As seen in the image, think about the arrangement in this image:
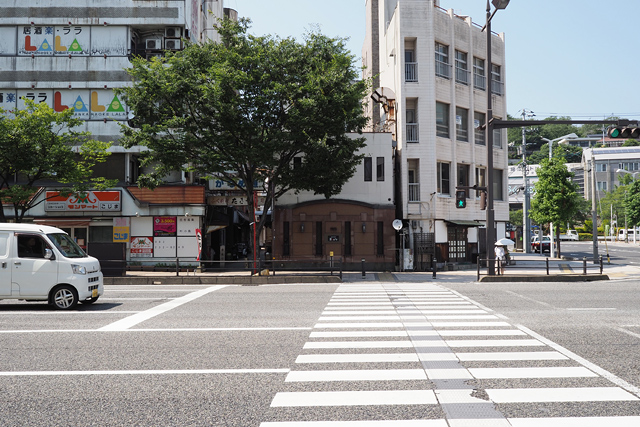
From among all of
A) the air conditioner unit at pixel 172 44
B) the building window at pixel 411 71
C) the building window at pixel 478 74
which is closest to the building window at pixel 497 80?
the building window at pixel 478 74

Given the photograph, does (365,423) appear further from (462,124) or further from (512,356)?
(462,124)

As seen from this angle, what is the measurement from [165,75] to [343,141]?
9238 millimetres

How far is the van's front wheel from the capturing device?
44.3ft

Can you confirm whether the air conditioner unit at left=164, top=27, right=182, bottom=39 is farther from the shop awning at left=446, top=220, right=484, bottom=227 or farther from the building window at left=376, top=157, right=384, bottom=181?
the shop awning at left=446, top=220, right=484, bottom=227

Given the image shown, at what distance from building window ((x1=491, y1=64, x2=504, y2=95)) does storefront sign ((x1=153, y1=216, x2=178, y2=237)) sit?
23508 millimetres

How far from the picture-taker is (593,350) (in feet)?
27.5

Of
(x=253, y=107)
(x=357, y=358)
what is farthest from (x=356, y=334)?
Answer: (x=253, y=107)

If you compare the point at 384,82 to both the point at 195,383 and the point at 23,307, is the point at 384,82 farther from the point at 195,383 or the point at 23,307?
the point at 195,383

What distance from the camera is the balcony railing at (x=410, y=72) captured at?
3294 centimetres

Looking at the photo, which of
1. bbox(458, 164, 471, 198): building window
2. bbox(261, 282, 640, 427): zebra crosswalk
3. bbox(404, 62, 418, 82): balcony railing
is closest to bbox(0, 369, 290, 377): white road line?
bbox(261, 282, 640, 427): zebra crosswalk

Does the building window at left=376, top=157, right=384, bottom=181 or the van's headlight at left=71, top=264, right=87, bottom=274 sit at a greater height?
the building window at left=376, top=157, right=384, bottom=181

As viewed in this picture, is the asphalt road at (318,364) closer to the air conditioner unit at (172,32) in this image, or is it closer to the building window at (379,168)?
the building window at (379,168)

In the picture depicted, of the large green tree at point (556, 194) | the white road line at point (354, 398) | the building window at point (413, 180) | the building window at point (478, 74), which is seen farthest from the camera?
the large green tree at point (556, 194)

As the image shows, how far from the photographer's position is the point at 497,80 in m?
37.2
